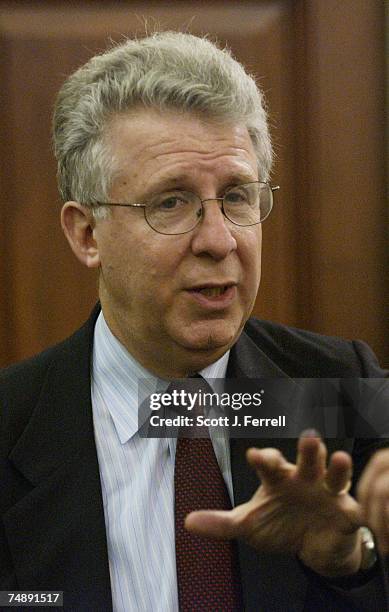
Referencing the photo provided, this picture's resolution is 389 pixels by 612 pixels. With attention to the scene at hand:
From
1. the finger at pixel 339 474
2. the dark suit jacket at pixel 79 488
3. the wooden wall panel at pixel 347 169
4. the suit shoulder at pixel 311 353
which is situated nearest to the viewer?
the finger at pixel 339 474

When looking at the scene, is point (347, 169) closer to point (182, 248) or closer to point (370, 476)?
point (182, 248)

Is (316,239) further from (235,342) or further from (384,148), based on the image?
(235,342)

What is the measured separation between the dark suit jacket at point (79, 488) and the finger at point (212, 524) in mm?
60

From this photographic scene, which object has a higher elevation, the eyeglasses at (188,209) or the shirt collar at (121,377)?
the eyeglasses at (188,209)

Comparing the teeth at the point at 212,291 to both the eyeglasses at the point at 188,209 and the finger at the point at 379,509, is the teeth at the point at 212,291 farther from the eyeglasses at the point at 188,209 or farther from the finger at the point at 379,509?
the finger at the point at 379,509

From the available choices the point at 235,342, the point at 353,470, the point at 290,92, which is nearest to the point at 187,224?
the point at 235,342

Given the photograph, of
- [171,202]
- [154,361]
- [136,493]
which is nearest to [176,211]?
[171,202]

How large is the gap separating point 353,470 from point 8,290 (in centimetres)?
58

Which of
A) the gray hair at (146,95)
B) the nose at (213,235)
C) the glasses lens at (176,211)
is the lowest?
the nose at (213,235)

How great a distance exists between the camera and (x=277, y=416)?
0.56m

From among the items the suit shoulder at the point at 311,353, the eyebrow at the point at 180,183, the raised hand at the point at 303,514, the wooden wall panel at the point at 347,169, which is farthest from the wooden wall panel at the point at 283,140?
the raised hand at the point at 303,514

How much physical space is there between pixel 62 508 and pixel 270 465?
0.77 feet

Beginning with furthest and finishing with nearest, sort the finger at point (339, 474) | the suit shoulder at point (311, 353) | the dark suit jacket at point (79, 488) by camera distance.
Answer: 1. the suit shoulder at point (311, 353)
2. the dark suit jacket at point (79, 488)
3. the finger at point (339, 474)

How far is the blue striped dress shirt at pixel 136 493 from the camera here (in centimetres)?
59
